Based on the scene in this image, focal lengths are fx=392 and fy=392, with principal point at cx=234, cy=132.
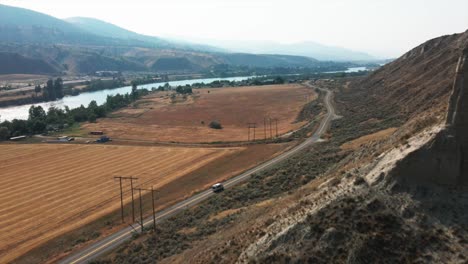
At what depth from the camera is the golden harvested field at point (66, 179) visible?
190 ft

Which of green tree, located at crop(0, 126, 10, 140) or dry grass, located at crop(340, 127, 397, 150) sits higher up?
dry grass, located at crop(340, 127, 397, 150)

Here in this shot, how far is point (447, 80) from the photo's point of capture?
9706 centimetres

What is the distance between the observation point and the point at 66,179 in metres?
82.8

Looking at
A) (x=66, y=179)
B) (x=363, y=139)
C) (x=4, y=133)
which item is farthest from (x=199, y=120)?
(x=363, y=139)

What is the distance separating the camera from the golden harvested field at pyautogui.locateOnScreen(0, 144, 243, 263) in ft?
190

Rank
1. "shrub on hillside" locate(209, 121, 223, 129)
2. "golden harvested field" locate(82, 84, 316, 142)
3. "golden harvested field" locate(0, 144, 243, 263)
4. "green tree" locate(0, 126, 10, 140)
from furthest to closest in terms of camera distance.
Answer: "shrub on hillside" locate(209, 121, 223, 129) → "green tree" locate(0, 126, 10, 140) → "golden harvested field" locate(82, 84, 316, 142) → "golden harvested field" locate(0, 144, 243, 263)

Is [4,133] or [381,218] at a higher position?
[381,218]

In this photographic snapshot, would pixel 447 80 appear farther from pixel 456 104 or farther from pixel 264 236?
pixel 264 236

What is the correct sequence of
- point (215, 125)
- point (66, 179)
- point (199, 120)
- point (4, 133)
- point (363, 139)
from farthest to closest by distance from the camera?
point (199, 120), point (215, 125), point (4, 133), point (66, 179), point (363, 139)

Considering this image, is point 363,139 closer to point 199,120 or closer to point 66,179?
point 66,179

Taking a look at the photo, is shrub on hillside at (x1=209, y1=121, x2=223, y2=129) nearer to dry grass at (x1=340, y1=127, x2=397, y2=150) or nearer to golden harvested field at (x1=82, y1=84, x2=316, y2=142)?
golden harvested field at (x1=82, y1=84, x2=316, y2=142)

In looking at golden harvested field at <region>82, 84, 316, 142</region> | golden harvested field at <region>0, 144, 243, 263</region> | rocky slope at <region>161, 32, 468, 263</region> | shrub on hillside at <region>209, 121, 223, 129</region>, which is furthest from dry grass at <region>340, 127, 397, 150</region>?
shrub on hillside at <region>209, 121, 223, 129</region>

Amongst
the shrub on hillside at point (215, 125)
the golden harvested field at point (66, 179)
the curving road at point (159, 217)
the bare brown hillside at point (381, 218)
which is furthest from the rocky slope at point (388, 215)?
the shrub on hillside at point (215, 125)

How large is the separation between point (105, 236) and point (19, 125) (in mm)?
110186
